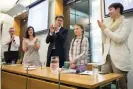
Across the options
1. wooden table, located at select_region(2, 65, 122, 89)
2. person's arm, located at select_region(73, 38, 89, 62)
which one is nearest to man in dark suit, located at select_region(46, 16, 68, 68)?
person's arm, located at select_region(73, 38, 89, 62)

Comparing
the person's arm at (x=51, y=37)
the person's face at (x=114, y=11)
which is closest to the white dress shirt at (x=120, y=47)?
the person's face at (x=114, y=11)

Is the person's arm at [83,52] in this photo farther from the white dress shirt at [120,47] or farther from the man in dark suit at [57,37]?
the man in dark suit at [57,37]

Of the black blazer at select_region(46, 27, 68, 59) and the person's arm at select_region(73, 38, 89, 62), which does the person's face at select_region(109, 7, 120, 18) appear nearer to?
the person's arm at select_region(73, 38, 89, 62)

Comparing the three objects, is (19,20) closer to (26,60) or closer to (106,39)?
(26,60)

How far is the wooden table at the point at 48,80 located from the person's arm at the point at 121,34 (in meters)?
0.41

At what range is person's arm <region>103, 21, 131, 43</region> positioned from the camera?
1665 millimetres

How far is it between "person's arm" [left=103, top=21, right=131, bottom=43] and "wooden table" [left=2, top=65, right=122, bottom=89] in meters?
0.41

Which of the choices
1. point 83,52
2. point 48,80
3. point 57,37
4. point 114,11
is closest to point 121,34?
point 114,11

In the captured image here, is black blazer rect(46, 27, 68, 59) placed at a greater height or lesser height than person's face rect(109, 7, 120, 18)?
lesser

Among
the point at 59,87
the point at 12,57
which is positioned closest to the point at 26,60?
the point at 12,57

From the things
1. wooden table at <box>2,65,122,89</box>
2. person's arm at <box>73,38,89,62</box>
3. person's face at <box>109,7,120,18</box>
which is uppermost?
person's face at <box>109,7,120,18</box>

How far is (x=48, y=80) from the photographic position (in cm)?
138

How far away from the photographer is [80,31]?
2.12m

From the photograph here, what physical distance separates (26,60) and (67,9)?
5.74 ft
